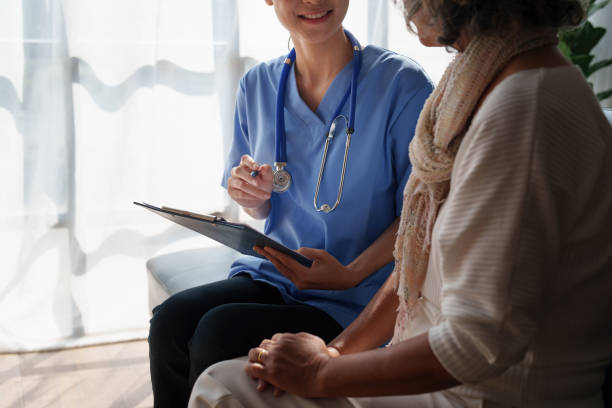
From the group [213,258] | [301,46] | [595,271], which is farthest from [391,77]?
[213,258]

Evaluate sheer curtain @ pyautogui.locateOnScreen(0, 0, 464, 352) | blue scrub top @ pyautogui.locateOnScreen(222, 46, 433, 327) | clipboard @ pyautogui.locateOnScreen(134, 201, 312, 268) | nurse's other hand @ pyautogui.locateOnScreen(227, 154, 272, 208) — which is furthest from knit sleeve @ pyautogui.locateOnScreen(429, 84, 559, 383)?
sheer curtain @ pyautogui.locateOnScreen(0, 0, 464, 352)

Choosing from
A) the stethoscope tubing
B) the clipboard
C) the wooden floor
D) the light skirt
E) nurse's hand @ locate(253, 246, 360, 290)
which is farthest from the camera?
the wooden floor

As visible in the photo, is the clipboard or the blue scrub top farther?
the blue scrub top

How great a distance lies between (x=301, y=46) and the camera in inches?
54.3

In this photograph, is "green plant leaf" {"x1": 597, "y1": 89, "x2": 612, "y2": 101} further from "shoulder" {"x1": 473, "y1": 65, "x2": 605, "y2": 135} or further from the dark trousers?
"shoulder" {"x1": 473, "y1": 65, "x2": 605, "y2": 135}

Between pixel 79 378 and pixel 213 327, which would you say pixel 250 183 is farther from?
pixel 79 378

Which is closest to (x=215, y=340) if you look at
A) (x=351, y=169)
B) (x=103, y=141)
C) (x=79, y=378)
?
(x=351, y=169)

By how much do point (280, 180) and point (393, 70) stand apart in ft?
1.08

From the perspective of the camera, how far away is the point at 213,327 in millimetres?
1146

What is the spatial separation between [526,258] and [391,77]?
28.2 inches

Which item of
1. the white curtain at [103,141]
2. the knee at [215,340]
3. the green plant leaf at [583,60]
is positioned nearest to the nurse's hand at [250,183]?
the knee at [215,340]

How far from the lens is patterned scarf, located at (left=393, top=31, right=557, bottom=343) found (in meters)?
0.72

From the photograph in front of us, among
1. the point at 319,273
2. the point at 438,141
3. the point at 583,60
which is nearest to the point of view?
the point at 438,141

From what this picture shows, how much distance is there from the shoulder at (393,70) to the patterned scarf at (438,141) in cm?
40
